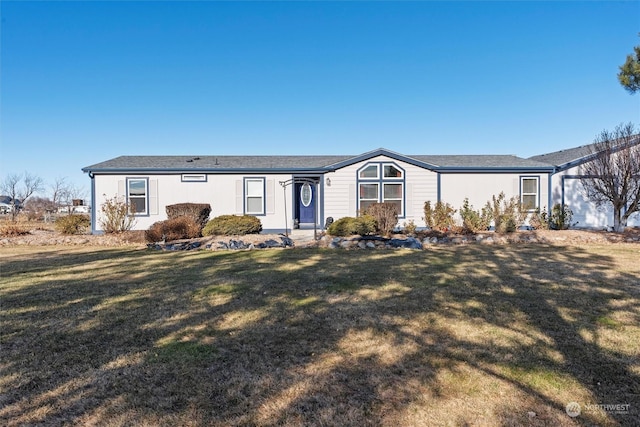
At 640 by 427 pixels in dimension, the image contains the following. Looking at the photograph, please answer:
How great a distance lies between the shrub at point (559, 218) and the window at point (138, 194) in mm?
15850

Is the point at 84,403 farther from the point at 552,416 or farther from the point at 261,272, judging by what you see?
the point at 261,272

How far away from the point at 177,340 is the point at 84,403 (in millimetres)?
1104

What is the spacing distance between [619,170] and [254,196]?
511 inches

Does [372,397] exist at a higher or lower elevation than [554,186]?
lower

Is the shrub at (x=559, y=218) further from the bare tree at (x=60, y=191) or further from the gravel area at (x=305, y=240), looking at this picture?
the bare tree at (x=60, y=191)

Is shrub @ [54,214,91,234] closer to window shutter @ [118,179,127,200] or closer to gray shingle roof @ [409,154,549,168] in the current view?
window shutter @ [118,179,127,200]

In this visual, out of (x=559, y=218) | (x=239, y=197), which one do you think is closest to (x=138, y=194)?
(x=239, y=197)

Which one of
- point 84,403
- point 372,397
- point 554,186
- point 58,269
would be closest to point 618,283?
point 372,397

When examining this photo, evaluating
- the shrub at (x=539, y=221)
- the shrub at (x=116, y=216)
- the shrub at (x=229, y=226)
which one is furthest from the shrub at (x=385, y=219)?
the shrub at (x=116, y=216)

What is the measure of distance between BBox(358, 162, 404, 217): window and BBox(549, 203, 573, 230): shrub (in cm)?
578

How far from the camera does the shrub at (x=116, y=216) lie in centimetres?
1320

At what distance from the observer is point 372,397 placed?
100.0 inches

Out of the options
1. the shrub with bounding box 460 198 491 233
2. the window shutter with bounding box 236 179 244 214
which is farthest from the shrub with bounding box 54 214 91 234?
the shrub with bounding box 460 198 491 233

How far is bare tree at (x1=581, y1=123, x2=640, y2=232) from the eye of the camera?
1225 centimetres
